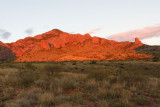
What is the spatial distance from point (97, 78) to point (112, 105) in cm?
448

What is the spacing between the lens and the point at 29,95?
16.6 feet

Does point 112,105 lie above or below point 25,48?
below

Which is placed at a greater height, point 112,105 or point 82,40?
point 82,40

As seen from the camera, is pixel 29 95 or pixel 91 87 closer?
pixel 29 95

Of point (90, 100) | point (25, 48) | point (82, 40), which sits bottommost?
point (90, 100)

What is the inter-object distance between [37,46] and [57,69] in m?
102

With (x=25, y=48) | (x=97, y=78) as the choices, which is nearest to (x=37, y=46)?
(x=25, y=48)

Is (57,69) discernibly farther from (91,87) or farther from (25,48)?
(25,48)

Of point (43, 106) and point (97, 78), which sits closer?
point (43, 106)

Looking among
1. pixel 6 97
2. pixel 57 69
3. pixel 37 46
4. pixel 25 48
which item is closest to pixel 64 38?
pixel 37 46

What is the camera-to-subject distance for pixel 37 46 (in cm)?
10838

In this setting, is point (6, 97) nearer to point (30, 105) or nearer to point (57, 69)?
point (30, 105)

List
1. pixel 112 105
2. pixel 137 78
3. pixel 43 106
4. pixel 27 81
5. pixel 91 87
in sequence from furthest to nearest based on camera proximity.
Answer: pixel 137 78, pixel 27 81, pixel 91 87, pixel 112 105, pixel 43 106

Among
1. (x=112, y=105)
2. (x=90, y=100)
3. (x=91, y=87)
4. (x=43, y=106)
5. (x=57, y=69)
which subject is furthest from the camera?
(x=57, y=69)
